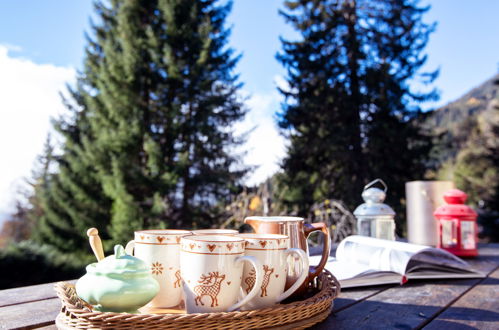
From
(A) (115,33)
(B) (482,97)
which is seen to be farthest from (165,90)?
(B) (482,97)

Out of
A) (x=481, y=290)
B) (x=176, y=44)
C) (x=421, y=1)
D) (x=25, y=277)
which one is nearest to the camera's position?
(x=481, y=290)

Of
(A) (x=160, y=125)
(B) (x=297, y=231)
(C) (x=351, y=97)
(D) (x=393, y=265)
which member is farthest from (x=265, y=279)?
(C) (x=351, y=97)

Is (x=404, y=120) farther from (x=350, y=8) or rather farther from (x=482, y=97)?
(x=482, y=97)

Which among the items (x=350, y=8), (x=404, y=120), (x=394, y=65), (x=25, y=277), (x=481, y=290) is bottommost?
(x=25, y=277)

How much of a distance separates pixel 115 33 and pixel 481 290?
7.77m

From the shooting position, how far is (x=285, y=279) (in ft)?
1.98

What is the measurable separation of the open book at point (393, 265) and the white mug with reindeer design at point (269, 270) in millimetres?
355

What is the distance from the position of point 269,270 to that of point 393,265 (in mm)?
526

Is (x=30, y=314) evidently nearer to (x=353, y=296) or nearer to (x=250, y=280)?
(x=250, y=280)

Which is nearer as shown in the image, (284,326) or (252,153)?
(284,326)

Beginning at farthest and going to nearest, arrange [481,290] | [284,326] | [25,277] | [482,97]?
[482,97] < [25,277] < [481,290] < [284,326]

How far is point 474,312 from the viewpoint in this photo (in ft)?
2.35

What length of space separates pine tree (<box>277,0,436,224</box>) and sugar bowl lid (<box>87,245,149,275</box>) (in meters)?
6.85

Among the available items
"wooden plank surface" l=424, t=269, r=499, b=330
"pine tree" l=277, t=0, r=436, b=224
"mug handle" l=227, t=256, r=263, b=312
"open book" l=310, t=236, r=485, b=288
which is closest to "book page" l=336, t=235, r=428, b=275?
"open book" l=310, t=236, r=485, b=288
